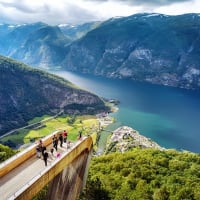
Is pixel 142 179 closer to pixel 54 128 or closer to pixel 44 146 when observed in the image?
pixel 44 146

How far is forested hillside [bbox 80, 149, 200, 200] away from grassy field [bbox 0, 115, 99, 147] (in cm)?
9163

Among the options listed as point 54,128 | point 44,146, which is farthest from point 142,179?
point 54,128

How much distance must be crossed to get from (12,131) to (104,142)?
51.0 m

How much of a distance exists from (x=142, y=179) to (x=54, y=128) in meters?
129

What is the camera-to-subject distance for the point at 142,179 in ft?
164

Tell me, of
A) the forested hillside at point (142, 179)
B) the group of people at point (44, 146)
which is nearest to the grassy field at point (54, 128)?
the forested hillside at point (142, 179)

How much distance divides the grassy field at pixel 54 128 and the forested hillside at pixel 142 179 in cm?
9163

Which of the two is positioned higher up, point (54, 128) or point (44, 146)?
point (44, 146)

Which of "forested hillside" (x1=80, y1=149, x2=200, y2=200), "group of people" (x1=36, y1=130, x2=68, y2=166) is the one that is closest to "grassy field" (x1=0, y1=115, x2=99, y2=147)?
"forested hillside" (x1=80, y1=149, x2=200, y2=200)

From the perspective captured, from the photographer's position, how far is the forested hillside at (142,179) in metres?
41.6

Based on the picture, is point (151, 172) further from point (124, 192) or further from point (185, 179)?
point (124, 192)

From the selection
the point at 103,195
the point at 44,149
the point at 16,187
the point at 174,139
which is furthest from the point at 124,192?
the point at 174,139

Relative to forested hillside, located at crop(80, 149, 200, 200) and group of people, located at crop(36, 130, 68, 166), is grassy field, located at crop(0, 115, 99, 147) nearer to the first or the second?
forested hillside, located at crop(80, 149, 200, 200)

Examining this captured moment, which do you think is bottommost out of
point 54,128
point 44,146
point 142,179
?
point 54,128
